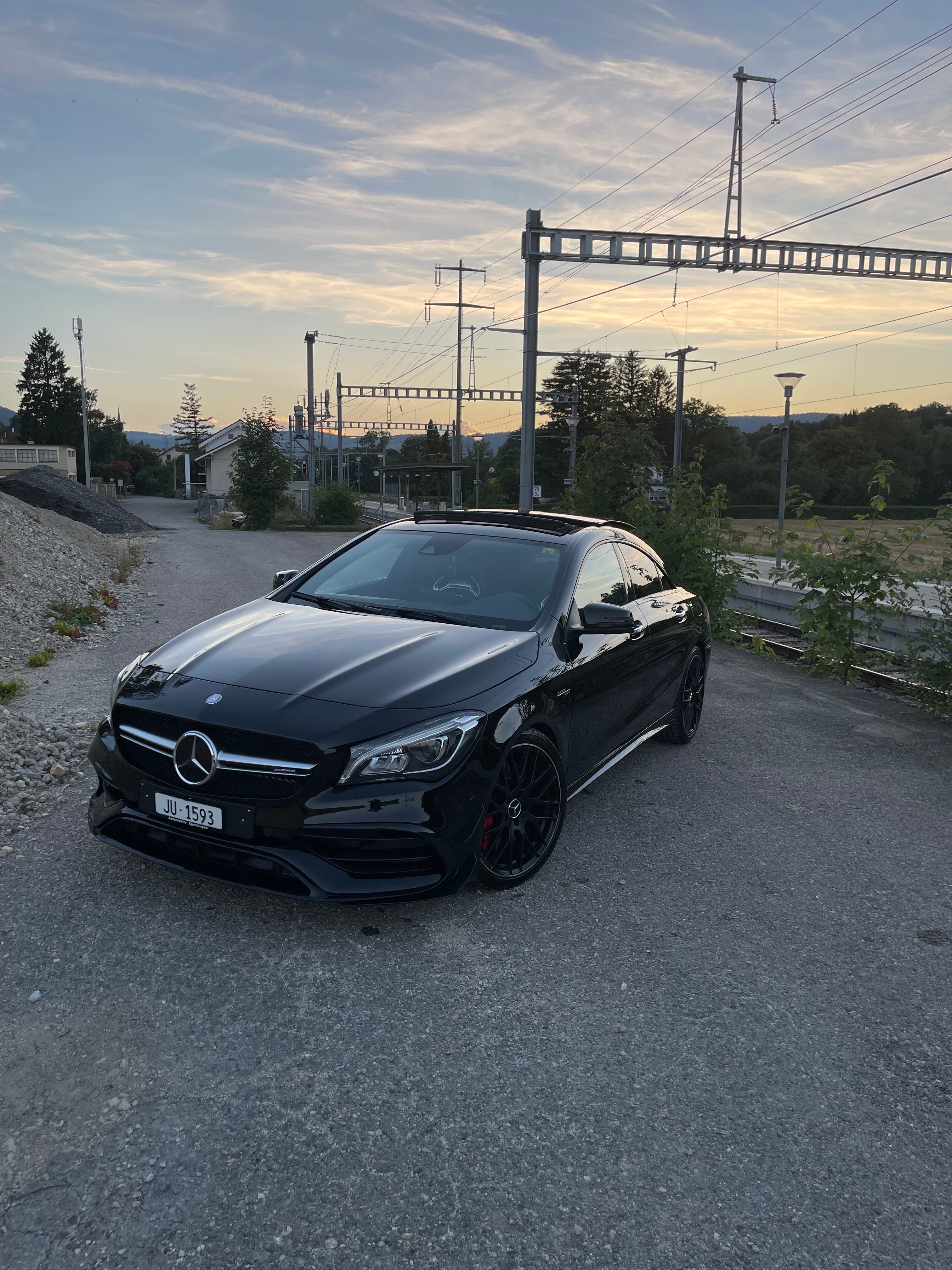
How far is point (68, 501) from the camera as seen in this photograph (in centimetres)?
3016

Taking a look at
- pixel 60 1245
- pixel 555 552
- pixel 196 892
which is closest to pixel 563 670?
pixel 555 552

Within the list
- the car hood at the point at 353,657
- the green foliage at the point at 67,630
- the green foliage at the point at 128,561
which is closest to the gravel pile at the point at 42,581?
the green foliage at the point at 67,630

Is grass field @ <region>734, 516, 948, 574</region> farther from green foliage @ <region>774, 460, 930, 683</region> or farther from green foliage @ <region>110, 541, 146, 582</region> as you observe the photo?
green foliage @ <region>110, 541, 146, 582</region>

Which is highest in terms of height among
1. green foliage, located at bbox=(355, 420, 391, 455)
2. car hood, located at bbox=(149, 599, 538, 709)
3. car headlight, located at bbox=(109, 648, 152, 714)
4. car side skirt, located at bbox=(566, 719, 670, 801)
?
green foliage, located at bbox=(355, 420, 391, 455)

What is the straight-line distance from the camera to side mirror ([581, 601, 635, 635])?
4402 millimetres

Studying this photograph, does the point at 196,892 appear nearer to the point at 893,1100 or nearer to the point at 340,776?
the point at 340,776

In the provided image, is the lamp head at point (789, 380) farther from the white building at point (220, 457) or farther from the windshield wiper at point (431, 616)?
the white building at point (220, 457)

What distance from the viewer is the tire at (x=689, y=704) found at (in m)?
6.30

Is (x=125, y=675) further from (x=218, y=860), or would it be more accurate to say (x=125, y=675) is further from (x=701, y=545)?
(x=701, y=545)

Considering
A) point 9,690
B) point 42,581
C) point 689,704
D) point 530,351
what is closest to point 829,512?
point 530,351

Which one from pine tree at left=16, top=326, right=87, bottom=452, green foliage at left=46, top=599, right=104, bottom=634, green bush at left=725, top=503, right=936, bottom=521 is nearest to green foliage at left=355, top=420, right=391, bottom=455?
pine tree at left=16, top=326, right=87, bottom=452

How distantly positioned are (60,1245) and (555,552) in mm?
3614

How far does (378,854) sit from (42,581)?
35.9 ft

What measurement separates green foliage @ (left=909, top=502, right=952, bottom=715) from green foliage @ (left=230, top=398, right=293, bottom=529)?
3144 centimetres
